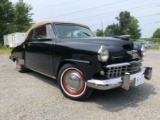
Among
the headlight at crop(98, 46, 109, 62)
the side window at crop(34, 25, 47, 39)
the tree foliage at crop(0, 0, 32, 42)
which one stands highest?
the tree foliage at crop(0, 0, 32, 42)

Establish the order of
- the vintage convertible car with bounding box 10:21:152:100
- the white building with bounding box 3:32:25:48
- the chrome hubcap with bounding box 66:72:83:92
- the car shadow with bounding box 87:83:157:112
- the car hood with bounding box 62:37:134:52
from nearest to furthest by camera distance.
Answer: the vintage convertible car with bounding box 10:21:152:100
the car shadow with bounding box 87:83:157:112
the car hood with bounding box 62:37:134:52
the chrome hubcap with bounding box 66:72:83:92
the white building with bounding box 3:32:25:48

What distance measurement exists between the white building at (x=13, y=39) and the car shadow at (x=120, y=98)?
22.0 meters

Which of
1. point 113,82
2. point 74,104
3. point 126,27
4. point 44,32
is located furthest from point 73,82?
point 126,27

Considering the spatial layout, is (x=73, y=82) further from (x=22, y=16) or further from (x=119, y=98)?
(x=22, y=16)

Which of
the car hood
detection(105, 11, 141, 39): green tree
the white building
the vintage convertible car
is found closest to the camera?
the vintage convertible car

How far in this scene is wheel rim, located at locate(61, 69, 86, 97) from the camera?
3.73 metres

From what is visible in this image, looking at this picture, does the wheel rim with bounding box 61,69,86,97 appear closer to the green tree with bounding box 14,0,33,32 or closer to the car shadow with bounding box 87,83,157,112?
the car shadow with bounding box 87,83,157,112

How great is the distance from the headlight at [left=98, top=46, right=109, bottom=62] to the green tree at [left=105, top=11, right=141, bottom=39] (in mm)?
50836

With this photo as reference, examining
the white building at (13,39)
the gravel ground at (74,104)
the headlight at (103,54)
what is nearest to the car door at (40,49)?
the gravel ground at (74,104)

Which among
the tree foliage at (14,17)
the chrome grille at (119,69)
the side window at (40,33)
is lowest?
the chrome grille at (119,69)

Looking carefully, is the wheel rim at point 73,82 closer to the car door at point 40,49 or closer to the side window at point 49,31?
the car door at point 40,49

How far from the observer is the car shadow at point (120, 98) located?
3.55m

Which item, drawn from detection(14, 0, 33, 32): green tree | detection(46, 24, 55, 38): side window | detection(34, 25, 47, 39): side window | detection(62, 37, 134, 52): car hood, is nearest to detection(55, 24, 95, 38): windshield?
detection(46, 24, 55, 38): side window

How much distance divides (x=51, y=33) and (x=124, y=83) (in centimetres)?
216
